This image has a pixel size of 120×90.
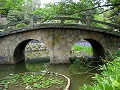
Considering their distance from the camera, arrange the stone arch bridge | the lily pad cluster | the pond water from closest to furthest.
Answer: the lily pad cluster < the pond water < the stone arch bridge

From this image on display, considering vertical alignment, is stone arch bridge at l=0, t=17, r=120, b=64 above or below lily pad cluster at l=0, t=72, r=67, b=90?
above

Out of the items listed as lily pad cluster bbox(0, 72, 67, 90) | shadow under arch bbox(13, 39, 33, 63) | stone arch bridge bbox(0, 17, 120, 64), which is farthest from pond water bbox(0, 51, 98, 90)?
lily pad cluster bbox(0, 72, 67, 90)

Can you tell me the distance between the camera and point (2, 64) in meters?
15.1

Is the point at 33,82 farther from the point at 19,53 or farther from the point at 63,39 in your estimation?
the point at 19,53

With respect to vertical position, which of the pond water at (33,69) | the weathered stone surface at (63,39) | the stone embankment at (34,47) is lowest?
the stone embankment at (34,47)

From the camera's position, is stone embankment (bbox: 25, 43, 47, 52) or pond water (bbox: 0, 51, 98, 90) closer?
pond water (bbox: 0, 51, 98, 90)

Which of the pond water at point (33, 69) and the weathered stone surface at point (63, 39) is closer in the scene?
the pond water at point (33, 69)

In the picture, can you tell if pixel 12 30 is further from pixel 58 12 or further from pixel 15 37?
pixel 58 12

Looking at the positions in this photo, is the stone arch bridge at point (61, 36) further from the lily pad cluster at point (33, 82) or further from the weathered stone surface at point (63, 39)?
the lily pad cluster at point (33, 82)

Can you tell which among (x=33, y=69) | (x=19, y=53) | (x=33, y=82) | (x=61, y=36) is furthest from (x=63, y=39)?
(x=33, y=82)

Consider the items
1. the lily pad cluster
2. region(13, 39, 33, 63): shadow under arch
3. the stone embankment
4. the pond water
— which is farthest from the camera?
the stone embankment

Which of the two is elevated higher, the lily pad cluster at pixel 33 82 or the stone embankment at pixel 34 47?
the lily pad cluster at pixel 33 82

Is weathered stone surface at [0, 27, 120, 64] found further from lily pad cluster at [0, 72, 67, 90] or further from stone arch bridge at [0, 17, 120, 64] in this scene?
lily pad cluster at [0, 72, 67, 90]

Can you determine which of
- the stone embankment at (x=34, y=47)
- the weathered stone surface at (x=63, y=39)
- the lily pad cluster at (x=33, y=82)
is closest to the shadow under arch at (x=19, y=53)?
the weathered stone surface at (x=63, y=39)
